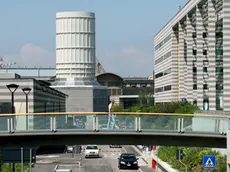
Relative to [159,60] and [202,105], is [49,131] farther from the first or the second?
[159,60]

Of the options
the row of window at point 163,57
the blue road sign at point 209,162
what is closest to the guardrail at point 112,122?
the blue road sign at point 209,162

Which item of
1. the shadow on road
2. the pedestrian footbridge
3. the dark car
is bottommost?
the shadow on road

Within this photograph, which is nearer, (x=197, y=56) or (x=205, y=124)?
(x=205, y=124)

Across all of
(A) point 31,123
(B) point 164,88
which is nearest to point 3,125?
(A) point 31,123

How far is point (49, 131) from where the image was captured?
35688 millimetres

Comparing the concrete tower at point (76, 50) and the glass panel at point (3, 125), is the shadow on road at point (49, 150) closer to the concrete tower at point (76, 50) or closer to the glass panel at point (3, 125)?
the glass panel at point (3, 125)

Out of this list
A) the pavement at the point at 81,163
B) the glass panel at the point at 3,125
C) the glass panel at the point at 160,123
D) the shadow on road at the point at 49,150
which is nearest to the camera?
the glass panel at the point at 3,125

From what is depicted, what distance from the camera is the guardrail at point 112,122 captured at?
35.3 m

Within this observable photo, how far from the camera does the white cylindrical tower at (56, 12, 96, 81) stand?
16975 cm

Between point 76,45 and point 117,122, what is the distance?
13428 cm

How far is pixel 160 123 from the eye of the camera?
35844mm

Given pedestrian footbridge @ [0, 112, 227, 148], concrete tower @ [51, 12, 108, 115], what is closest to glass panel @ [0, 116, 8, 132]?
pedestrian footbridge @ [0, 112, 227, 148]

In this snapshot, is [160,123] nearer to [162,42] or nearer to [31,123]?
[31,123]

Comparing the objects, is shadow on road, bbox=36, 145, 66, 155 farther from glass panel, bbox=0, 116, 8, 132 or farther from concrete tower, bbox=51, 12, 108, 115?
concrete tower, bbox=51, 12, 108, 115
